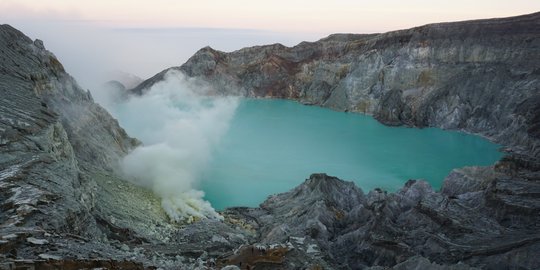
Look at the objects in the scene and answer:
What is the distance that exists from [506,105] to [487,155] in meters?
12.9

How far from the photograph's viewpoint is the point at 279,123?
243 feet

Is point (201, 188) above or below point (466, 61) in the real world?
below

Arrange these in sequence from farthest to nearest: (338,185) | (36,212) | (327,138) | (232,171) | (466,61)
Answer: (466,61)
(327,138)
(232,171)
(338,185)
(36,212)

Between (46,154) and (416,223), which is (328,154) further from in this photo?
(46,154)

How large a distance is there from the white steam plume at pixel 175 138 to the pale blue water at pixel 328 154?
7.47 feet

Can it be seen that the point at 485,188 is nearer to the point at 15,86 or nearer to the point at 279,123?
the point at 15,86

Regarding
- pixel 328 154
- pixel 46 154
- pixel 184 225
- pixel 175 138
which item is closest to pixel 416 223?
pixel 184 225

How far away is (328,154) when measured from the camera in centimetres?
5253

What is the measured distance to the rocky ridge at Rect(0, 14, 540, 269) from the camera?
42.5 feet

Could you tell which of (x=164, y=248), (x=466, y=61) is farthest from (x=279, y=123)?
(x=164, y=248)

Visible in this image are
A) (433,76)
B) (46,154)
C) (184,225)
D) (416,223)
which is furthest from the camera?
(433,76)

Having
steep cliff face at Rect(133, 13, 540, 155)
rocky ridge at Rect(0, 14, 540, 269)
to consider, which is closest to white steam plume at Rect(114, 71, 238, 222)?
rocky ridge at Rect(0, 14, 540, 269)

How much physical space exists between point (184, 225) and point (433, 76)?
57.1m

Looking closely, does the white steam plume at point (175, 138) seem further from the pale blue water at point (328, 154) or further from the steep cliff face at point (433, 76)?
the steep cliff face at point (433, 76)
